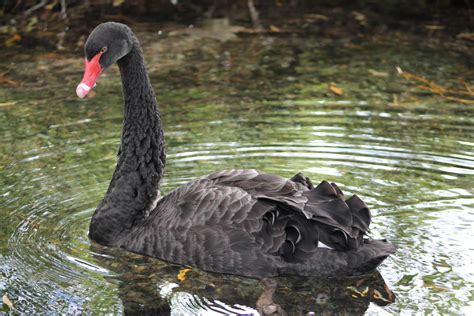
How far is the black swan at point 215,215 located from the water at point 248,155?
0.36 ft

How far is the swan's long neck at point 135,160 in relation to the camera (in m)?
5.46

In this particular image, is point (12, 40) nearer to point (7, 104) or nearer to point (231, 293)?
point (7, 104)

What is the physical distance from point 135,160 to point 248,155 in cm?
130

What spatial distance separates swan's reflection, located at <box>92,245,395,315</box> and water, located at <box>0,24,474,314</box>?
0.04ft

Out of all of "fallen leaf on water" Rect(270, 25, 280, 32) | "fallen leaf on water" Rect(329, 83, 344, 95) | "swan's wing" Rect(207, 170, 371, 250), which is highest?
"swan's wing" Rect(207, 170, 371, 250)

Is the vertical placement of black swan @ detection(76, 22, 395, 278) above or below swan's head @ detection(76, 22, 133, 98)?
below

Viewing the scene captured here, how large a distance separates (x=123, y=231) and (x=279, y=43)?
16.5 feet

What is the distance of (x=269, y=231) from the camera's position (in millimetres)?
4895

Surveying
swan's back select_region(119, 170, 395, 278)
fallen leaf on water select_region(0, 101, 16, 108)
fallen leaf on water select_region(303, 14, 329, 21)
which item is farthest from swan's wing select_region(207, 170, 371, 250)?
fallen leaf on water select_region(303, 14, 329, 21)

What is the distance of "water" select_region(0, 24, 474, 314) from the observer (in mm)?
4750

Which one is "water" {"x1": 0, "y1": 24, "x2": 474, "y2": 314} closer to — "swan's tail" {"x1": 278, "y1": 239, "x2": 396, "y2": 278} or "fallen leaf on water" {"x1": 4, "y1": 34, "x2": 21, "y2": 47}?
"swan's tail" {"x1": 278, "y1": 239, "x2": 396, "y2": 278}

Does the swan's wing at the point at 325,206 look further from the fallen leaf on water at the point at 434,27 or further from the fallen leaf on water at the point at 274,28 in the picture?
the fallen leaf on water at the point at 434,27

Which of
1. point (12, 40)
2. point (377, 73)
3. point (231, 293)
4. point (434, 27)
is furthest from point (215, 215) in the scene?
point (434, 27)

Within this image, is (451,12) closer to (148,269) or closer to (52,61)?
(52,61)
